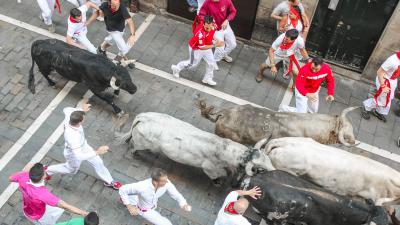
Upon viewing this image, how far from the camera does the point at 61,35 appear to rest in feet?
40.5

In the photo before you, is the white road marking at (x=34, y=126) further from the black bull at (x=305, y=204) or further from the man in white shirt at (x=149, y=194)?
the black bull at (x=305, y=204)

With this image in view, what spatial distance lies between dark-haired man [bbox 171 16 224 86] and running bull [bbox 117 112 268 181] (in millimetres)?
2208

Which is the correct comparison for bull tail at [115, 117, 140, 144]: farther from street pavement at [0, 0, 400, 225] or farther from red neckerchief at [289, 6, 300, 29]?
red neckerchief at [289, 6, 300, 29]

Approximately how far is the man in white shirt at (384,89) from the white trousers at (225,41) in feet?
11.8

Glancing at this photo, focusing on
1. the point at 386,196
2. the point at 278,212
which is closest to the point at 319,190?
the point at 278,212

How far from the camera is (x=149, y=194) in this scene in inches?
296

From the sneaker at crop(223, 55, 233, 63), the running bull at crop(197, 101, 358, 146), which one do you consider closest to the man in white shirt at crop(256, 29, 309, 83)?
the sneaker at crop(223, 55, 233, 63)

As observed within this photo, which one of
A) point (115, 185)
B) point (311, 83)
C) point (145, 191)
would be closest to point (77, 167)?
point (115, 185)

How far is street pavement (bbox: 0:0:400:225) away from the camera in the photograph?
9266 mm

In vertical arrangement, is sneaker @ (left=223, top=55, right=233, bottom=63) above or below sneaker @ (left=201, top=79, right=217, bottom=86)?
above

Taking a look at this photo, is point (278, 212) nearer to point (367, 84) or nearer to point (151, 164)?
point (151, 164)

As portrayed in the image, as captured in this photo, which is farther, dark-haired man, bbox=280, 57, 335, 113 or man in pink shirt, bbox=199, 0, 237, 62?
man in pink shirt, bbox=199, 0, 237, 62

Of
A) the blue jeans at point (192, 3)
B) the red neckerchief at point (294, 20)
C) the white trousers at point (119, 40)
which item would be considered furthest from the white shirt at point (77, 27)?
the red neckerchief at point (294, 20)

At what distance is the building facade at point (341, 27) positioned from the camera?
10875 mm
